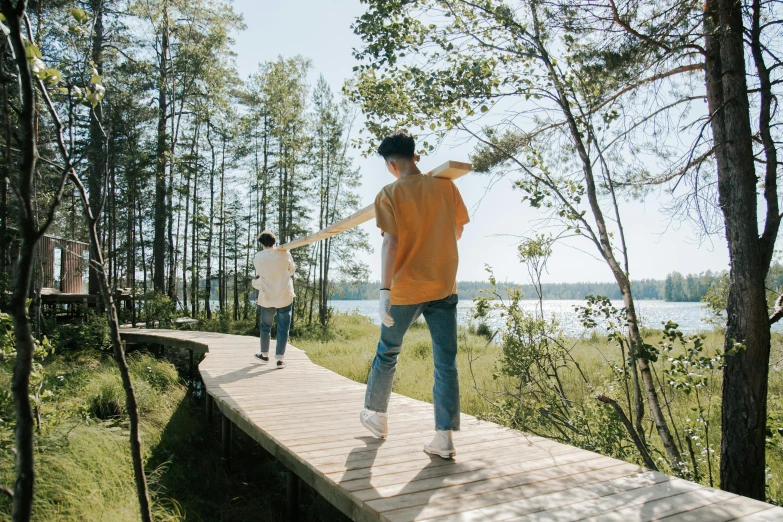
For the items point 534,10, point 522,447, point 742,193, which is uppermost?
point 534,10

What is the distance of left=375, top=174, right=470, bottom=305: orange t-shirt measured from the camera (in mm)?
2572

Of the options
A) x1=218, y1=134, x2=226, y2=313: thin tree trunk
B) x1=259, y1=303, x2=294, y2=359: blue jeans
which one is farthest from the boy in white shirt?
x1=218, y1=134, x2=226, y2=313: thin tree trunk

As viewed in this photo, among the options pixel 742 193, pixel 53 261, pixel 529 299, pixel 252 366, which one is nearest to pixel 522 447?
pixel 529 299

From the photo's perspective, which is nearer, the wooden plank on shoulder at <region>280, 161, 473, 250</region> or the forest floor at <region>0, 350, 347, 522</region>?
the wooden plank on shoulder at <region>280, 161, 473, 250</region>

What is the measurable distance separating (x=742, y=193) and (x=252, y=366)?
4988 millimetres

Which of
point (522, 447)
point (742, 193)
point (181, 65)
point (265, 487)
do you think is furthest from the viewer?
point (181, 65)

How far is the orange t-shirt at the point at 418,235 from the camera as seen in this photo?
257 centimetres

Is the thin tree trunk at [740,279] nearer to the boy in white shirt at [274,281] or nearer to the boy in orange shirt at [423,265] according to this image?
the boy in orange shirt at [423,265]

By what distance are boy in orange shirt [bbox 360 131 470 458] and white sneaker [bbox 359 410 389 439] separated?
39cm

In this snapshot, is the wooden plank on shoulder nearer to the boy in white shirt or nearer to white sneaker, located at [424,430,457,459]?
the boy in white shirt

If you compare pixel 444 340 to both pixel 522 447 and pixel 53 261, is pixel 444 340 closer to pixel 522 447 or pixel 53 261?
pixel 522 447

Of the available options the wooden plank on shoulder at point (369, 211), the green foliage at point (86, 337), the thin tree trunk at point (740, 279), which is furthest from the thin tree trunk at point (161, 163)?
the thin tree trunk at point (740, 279)

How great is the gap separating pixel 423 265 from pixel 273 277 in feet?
11.5

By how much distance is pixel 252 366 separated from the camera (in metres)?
5.90
